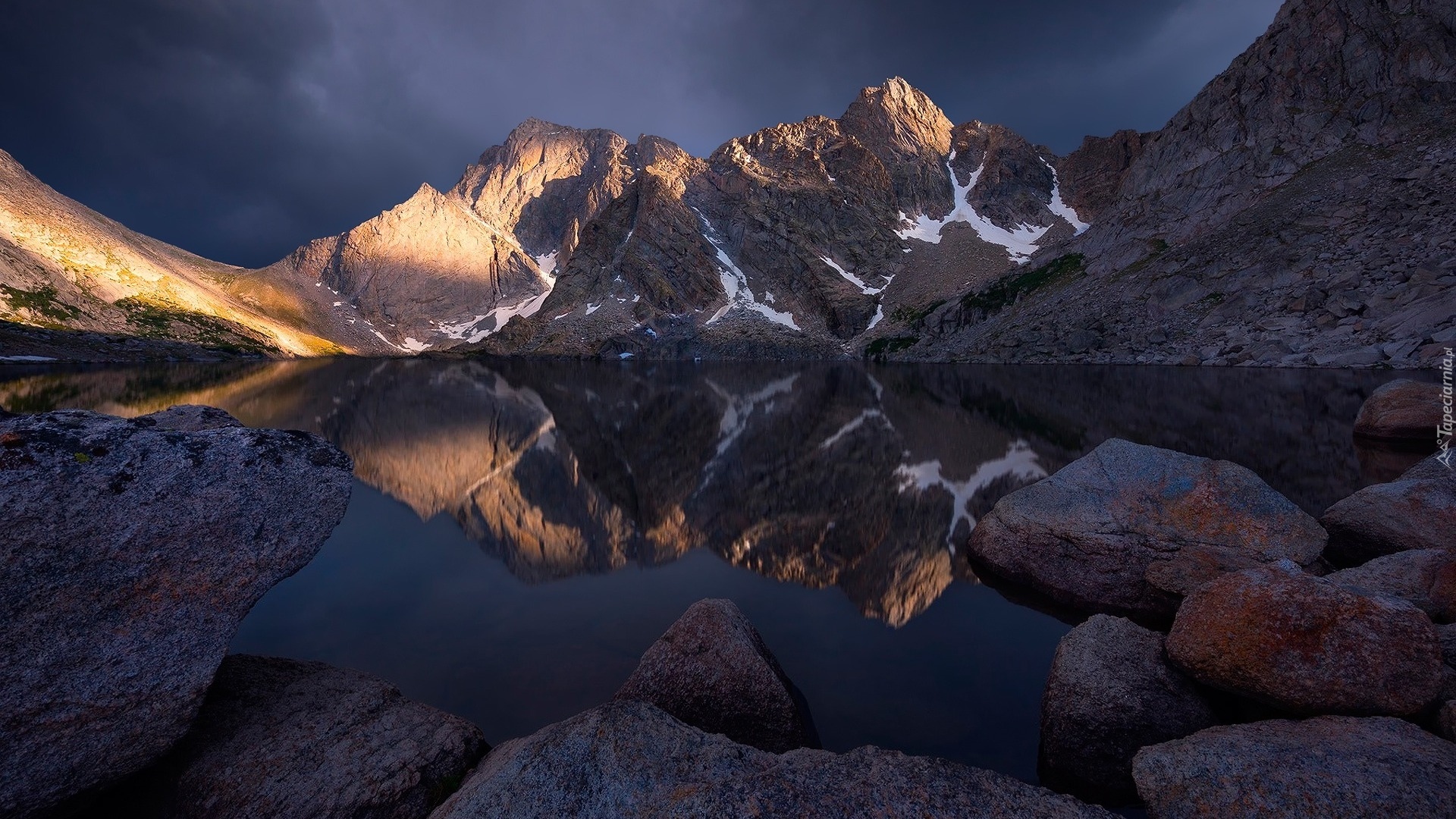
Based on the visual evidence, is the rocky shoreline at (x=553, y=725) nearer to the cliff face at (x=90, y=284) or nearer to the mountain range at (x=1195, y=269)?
the mountain range at (x=1195, y=269)

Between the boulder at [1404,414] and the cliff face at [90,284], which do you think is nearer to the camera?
the boulder at [1404,414]

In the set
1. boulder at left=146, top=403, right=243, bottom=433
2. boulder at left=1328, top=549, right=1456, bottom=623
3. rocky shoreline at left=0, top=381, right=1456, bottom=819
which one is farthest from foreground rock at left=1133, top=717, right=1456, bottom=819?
boulder at left=146, top=403, right=243, bottom=433

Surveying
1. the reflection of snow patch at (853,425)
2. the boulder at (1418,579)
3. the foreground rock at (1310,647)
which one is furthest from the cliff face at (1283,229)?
the foreground rock at (1310,647)

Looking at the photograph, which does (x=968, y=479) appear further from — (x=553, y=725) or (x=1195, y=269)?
(x=1195, y=269)

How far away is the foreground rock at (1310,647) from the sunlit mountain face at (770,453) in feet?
16.8

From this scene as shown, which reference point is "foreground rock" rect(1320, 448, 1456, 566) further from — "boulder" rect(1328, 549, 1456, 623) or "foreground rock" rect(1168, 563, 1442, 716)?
"foreground rock" rect(1168, 563, 1442, 716)

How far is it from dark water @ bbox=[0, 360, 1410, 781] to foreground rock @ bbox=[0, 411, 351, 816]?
345 cm

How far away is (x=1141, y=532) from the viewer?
36.4 ft

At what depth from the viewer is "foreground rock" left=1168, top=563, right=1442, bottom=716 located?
571 cm

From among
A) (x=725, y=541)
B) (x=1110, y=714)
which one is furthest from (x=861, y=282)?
(x=1110, y=714)

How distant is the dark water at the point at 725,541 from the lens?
8844 mm

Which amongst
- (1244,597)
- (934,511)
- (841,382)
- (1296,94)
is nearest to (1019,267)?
(1296,94)

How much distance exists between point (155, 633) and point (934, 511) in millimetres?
16345

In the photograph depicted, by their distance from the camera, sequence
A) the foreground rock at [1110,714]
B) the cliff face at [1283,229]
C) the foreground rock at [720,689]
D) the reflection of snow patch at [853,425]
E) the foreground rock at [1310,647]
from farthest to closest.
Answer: the cliff face at [1283,229], the reflection of snow patch at [853,425], the foreground rock at [720,689], the foreground rock at [1110,714], the foreground rock at [1310,647]
